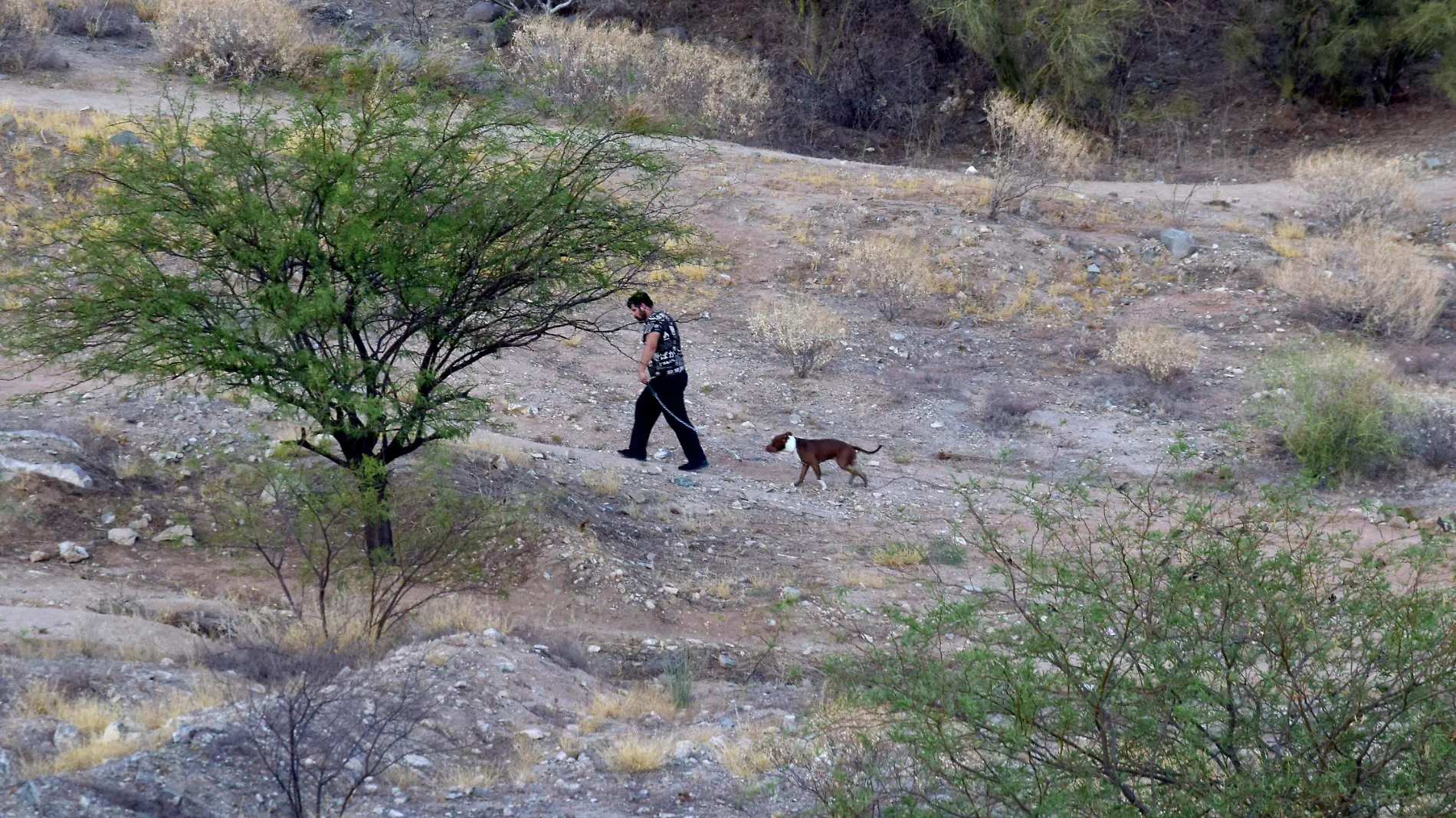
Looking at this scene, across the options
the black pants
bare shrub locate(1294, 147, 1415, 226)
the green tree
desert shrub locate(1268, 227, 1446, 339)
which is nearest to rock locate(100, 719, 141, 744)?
the green tree

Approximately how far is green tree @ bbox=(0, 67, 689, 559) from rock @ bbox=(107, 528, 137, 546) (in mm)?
1384

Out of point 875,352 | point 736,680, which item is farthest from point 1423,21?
point 736,680

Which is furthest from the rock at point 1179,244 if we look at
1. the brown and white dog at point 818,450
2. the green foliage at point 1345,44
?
the green foliage at point 1345,44

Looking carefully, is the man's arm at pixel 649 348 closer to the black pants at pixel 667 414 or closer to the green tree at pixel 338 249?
the black pants at pixel 667 414

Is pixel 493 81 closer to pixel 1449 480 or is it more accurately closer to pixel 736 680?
pixel 736 680

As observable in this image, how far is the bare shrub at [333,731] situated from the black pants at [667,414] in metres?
4.73

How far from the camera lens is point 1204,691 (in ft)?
11.9

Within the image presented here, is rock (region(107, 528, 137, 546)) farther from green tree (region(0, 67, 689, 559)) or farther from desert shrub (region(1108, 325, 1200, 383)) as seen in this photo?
desert shrub (region(1108, 325, 1200, 383))

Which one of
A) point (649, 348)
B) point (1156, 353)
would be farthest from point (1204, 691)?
point (1156, 353)

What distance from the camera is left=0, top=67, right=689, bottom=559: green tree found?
731 centimetres

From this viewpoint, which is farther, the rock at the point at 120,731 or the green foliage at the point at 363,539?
the green foliage at the point at 363,539

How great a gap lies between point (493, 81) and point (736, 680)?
562cm

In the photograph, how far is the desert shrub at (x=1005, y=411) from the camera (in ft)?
44.9

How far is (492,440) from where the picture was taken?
35.3ft
